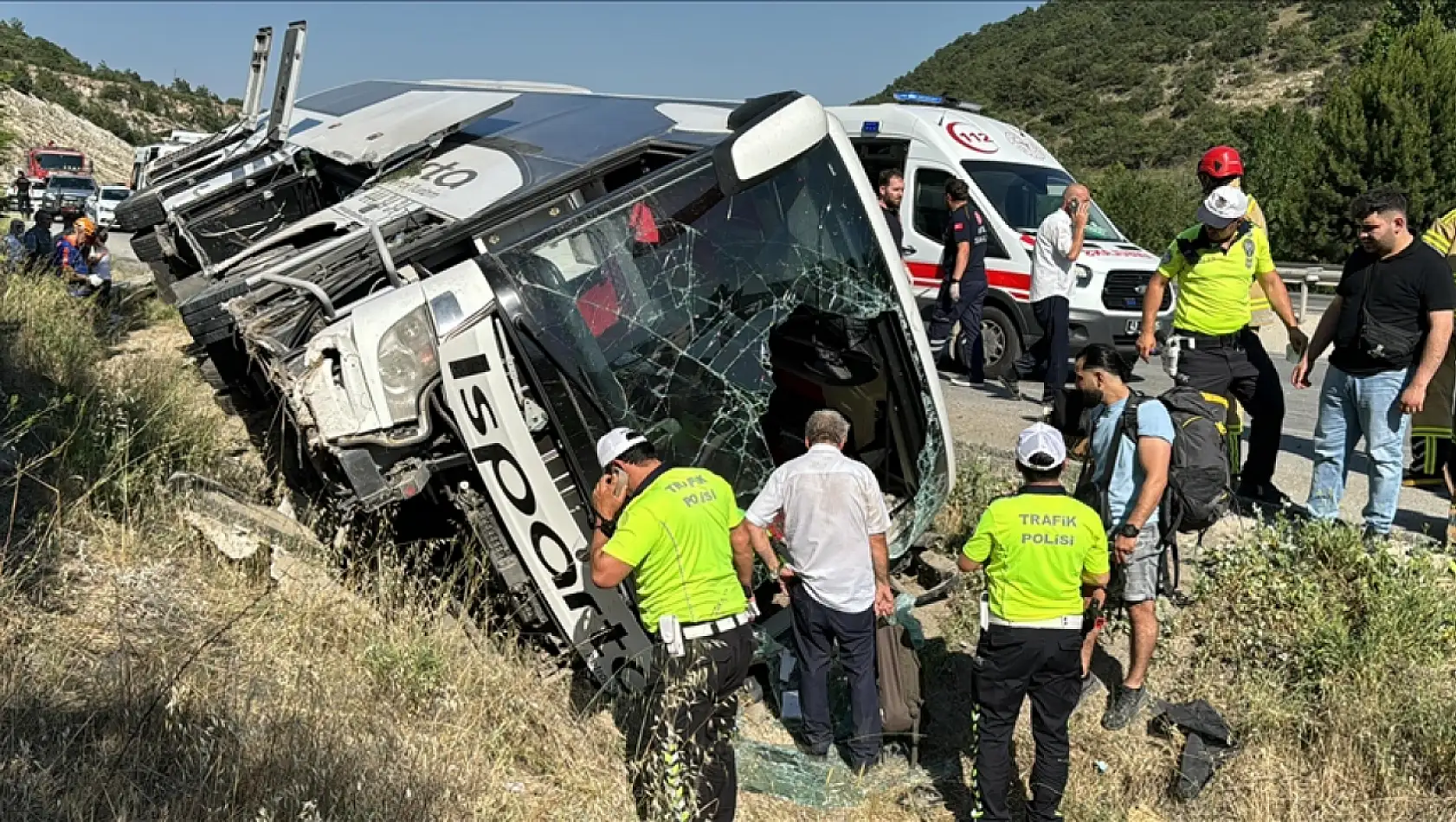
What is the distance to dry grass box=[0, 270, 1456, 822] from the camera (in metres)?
2.97

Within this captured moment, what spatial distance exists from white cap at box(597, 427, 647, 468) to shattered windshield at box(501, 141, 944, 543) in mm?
135

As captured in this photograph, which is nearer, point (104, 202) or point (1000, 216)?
point (1000, 216)

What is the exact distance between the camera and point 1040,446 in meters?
3.54

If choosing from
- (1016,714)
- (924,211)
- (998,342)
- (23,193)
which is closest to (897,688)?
(1016,714)

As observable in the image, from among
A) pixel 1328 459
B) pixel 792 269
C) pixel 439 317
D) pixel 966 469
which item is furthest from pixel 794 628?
pixel 1328 459

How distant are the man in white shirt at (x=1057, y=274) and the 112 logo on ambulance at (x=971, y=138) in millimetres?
1883

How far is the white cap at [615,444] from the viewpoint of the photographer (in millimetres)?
3418

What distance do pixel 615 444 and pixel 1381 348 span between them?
3.47 meters

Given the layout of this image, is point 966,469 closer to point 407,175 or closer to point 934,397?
point 934,397

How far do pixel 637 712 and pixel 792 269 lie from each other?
1785 millimetres

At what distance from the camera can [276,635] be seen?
3.79 m

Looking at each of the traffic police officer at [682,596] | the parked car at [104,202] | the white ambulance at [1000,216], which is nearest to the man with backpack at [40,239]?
the white ambulance at [1000,216]

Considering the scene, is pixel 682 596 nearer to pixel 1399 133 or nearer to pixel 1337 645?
pixel 1337 645

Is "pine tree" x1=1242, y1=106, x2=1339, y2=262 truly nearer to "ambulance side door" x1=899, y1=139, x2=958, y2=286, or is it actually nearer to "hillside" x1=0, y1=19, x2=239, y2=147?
"ambulance side door" x1=899, y1=139, x2=958, y2=286
